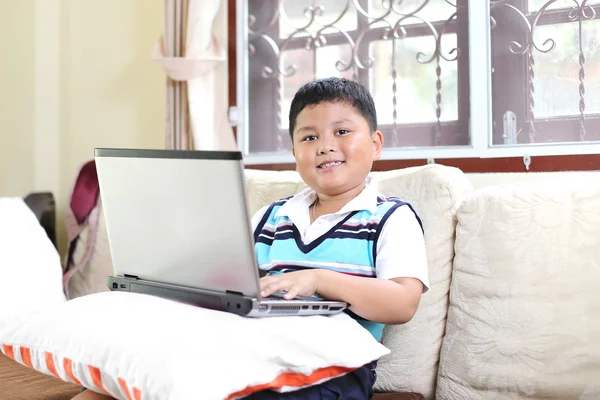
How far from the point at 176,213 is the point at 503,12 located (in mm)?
1347

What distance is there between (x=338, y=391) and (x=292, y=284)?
0.19 m

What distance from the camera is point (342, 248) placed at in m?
1.47

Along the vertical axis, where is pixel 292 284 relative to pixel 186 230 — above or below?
below

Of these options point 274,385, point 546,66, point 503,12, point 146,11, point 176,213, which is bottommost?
point 274,385

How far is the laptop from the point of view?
43.2 inches

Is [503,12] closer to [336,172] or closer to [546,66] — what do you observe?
[546,66]

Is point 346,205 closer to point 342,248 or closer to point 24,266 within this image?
point 342,248

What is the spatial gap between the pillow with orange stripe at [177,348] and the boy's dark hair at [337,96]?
1.69 ft

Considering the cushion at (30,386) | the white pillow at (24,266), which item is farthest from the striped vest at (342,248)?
the white pillow at (24,266)

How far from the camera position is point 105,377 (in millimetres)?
1098

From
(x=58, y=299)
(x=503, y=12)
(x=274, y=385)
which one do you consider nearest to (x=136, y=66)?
(x=58, y=299)

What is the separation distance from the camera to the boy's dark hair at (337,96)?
5.11 ft

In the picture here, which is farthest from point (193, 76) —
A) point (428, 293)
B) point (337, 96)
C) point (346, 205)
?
point (428, 293)

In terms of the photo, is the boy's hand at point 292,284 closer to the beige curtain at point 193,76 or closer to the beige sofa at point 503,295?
the beige sofa at point 503,295
